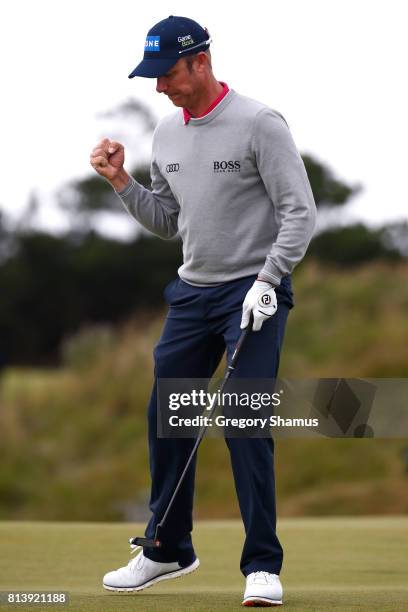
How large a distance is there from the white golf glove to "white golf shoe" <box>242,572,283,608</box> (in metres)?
0.85

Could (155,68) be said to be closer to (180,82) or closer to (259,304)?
(180,82)

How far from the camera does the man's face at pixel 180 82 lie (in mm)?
4844

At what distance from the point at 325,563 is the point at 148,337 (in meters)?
15.0

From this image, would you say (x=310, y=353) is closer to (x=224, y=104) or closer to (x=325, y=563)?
(x=325, y=563)

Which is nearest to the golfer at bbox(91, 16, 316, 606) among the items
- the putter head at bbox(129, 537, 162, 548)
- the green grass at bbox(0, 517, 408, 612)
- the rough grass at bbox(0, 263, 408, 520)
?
the putter head at bbox(129, 537, 162, 548)

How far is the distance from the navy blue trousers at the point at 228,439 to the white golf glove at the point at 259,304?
0.34 feet

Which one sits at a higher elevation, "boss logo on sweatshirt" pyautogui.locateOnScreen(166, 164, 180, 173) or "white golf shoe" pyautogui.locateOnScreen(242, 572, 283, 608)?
"boss logo on sweatshirt" pyautogui.locateOnScreen(166, 164, 180, 173)

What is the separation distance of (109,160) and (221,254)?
25.9 inches

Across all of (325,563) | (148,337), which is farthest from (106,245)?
(325,563)

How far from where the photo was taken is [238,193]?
4820 millimetres

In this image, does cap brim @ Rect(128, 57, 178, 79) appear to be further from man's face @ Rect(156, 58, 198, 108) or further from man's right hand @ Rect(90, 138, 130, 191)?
man's right hand @ Rect(90, 138, 130, 191)

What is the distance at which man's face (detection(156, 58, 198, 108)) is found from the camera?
15.9 ft

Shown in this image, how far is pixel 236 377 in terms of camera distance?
15.6 feet

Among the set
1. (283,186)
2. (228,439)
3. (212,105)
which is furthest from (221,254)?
(228,439)
